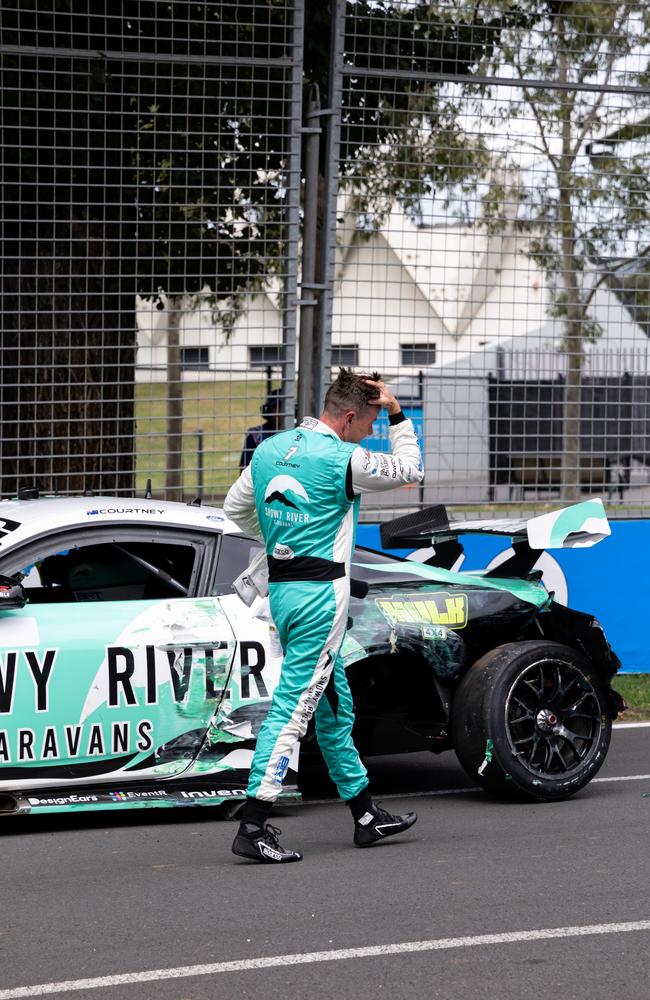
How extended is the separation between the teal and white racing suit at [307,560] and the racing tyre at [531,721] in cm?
103

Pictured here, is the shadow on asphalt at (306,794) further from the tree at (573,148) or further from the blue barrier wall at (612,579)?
the tree at (573,148)

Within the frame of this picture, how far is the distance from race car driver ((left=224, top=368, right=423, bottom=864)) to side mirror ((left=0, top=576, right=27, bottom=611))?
0.98m

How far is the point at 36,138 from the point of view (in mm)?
8711

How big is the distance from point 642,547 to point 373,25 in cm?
407

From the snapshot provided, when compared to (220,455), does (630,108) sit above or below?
above

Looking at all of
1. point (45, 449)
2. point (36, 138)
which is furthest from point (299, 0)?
point (45, 449)

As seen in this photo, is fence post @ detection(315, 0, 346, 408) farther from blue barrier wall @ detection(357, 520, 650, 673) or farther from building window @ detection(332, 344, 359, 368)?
blue barrier wall @ detection(357, 520, 650, 673)

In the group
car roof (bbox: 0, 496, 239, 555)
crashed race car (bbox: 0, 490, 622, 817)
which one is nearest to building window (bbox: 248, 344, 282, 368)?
crashed race car (bbox: 0, 490, 622, 817)

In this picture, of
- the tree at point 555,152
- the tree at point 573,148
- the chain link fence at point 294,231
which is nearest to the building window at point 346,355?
the chain link fence at point 294,231

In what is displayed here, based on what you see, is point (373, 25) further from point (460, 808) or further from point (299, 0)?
point (460, 808)

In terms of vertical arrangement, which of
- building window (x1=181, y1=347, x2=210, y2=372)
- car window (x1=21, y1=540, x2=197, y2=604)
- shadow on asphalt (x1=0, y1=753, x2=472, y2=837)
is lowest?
shadow on asphalt (x1=0, y1=753, x2=472, y2=837)

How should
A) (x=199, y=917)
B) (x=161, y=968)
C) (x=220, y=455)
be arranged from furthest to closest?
(x=220, y=455)
(x=199, y=917)
(x=161, y=968)

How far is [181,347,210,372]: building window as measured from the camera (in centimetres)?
901

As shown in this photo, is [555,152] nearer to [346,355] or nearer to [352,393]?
[346,355]
